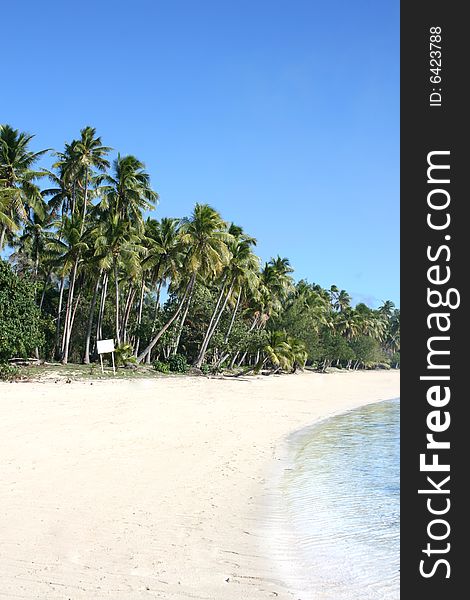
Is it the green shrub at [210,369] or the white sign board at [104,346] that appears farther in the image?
the green shrub at [210,369]

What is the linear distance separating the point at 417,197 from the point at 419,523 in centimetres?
290

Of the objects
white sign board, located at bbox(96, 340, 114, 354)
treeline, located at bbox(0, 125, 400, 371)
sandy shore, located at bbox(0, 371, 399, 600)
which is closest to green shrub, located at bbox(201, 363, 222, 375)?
treeline, located at bbox(0, 125, 400, 371)

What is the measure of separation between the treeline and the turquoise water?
52.6ft

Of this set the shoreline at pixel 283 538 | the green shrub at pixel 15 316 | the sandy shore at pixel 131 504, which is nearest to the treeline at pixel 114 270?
the green shrub at pixel 15 316

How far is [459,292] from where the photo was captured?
16.8 ft

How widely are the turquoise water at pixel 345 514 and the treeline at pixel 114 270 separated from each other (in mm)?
16028

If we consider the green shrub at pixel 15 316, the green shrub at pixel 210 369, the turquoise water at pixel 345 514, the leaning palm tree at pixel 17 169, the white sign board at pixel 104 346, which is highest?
the leaning palm tree at pixel 17 169

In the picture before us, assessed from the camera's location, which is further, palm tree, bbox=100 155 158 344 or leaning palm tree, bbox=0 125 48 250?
palm tree, bbox=100 155 158 344

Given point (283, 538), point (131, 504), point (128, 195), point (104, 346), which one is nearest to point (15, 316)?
point (104, 346)

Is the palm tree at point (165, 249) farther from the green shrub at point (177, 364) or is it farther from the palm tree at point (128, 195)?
the green shrub at point (177, 364)

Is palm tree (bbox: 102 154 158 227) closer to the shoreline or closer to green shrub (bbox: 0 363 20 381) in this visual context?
green shrub (bbox: 0 363 20 381)

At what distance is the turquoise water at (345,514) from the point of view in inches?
208

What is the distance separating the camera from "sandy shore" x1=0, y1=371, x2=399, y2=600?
15.4 feet

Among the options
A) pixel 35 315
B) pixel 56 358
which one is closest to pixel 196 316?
pixel 56 358
